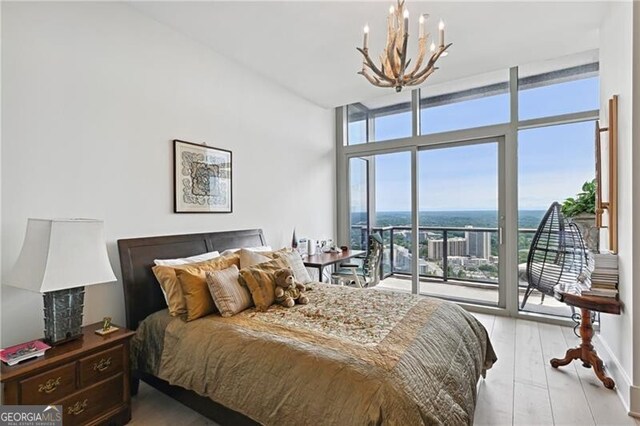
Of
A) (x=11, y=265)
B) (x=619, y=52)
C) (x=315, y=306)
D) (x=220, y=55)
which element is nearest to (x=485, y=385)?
(x=315, y=306)

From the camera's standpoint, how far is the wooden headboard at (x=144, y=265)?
91.0 inches

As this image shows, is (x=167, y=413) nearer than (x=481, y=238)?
Yes

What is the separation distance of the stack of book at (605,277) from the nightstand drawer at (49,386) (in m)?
3.48

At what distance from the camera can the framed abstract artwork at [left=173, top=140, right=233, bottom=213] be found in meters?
2.79

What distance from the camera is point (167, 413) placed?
2092mm

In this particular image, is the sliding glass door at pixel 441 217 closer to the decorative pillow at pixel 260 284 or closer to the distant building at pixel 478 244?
the distant building at pixel 478 244

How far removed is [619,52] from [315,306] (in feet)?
9.60

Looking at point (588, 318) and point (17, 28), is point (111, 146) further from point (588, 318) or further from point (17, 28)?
point (588, 318)

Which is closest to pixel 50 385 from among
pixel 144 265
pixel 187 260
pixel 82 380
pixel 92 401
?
pixel 82 380

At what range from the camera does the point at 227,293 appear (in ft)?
7.14

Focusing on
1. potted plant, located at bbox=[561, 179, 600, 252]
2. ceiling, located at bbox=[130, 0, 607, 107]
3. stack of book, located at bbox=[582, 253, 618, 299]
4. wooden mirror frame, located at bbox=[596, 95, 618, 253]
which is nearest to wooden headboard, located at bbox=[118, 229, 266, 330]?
ceiling, located at bbox=[130, 0, 607, 107]

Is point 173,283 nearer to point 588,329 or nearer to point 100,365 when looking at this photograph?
point 100,365

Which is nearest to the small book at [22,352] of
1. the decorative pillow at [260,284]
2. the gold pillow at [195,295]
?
the gold pillow at [195,295]

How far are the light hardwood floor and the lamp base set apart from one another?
709 millimetres
